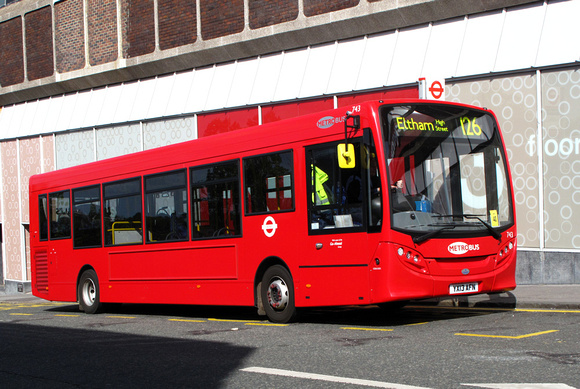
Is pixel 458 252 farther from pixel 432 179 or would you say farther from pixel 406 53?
pixel 406 53

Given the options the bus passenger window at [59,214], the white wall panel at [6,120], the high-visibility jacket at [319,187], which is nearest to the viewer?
the high-visibility jacket at [319,187]

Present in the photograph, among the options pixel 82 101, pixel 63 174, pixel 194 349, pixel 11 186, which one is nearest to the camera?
pixel 194 349

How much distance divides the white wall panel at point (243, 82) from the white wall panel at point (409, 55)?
4.79 m

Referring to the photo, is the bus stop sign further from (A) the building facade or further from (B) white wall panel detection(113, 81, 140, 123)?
(B) white wall panel detection(113, 81, 140, 123)

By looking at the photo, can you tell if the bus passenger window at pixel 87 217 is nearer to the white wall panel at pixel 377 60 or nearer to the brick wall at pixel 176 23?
the white wall panel at pixel 377 60

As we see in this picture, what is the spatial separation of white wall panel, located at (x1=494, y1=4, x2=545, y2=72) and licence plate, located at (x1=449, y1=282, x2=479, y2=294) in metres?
6.92

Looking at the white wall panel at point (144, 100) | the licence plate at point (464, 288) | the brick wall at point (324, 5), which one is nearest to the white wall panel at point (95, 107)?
the white wall panel at point (144, 100)

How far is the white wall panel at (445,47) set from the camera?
16.5 m

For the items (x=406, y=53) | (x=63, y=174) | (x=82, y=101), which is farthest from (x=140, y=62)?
(x=406, y=53)

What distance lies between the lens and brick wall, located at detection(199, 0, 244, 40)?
844 inches

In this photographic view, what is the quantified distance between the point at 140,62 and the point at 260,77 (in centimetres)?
532

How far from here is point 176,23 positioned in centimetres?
2334

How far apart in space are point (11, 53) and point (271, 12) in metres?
14.0

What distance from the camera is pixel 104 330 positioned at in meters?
11.6
